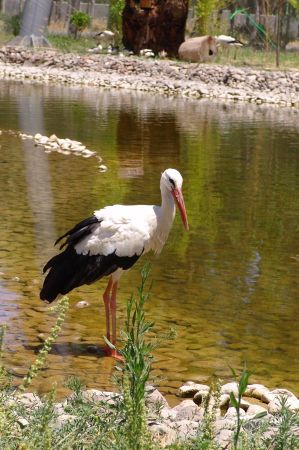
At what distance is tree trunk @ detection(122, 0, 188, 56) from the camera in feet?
133

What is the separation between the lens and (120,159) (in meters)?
18.8

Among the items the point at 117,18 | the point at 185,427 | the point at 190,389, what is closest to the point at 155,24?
the point at 117,18

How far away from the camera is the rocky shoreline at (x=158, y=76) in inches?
1375

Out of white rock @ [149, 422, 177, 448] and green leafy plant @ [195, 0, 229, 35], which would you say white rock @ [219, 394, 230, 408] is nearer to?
white rock @ [149, 422, 177, 448]

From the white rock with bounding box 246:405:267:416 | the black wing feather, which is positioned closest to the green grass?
the black wing feather

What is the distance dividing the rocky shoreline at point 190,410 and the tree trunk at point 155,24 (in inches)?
1362

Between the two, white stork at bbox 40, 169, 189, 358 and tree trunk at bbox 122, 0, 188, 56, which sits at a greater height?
tree trunk at bbox 122, 0, 188, 56

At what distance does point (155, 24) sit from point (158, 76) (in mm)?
4332

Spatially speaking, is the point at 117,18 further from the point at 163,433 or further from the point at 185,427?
the point at 163,433

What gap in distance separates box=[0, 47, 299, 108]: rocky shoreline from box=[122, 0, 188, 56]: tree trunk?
1.37 meters

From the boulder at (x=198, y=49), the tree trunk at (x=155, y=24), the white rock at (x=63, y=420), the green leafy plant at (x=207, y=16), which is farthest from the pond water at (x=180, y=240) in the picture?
the green leafy plant at (x=207, y=16)

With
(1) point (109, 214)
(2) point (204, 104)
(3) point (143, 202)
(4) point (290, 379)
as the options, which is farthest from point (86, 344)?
(2) point (204, 104)

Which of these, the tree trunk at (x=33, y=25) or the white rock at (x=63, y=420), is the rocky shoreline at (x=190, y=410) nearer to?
the white rock at (x=63, y=420)

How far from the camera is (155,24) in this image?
134ft
